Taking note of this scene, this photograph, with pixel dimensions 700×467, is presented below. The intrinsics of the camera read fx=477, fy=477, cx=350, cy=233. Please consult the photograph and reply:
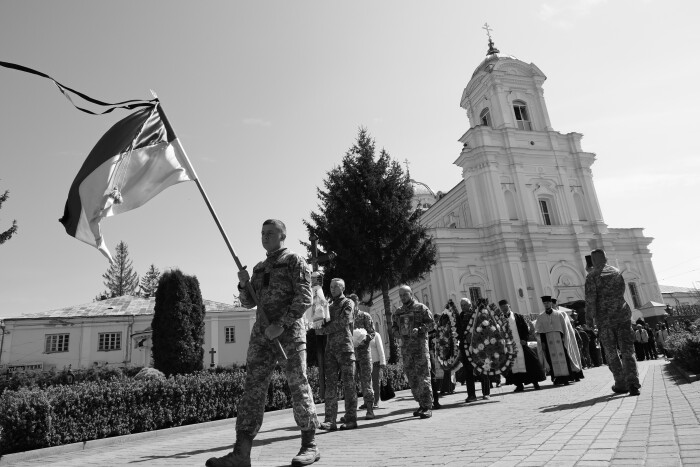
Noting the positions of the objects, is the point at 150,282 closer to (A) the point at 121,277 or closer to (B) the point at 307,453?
(A) the point at 121,277

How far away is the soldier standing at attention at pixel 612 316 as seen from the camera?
7.24m

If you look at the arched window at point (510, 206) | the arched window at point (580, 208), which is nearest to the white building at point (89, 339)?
the arched window at point (510, 206)

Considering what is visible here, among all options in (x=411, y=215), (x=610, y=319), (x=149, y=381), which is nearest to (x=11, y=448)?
(x=149, y=381)

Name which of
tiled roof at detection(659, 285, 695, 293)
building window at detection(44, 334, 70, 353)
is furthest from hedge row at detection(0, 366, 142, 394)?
tiled roof at detection(659, 285, 695, 293)

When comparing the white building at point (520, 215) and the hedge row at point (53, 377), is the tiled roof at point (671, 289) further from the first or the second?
the hedge row at point (53, 377)

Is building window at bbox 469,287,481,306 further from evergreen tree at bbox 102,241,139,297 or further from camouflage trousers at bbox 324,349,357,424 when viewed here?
evergreen tree at bbox 102,241,139,297

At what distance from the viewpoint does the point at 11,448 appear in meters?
7.14

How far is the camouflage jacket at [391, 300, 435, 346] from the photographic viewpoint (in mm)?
7773

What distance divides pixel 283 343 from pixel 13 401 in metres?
5.59

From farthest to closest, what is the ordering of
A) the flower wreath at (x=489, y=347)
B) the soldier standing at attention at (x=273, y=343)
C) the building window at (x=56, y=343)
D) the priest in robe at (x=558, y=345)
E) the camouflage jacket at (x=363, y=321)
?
1. the building window at (x=56, y=343)
2. the priest in robe at (x=558, y=345)
3. the camouflage jacket at (x=363, y=321)
4. the flower wreath at (x=489, y=347)
5. the soldier standing at attention at (x=273, y=343)

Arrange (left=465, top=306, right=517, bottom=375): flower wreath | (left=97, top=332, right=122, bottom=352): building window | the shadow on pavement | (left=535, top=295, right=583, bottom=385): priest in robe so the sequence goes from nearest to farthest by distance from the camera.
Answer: the shadow on pavement → (left=465, top=306, right=517, bottom=375): flower wreath → (left=535, top=295, right=583, bottom=385): priest in robe → (left=97, top=332, right=122, bottom=352): building window

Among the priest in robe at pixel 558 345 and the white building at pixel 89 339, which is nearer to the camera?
the priest in robe at pixel 558 345

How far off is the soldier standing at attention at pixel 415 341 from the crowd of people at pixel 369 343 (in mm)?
16

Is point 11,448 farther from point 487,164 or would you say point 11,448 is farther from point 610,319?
point 487,164
